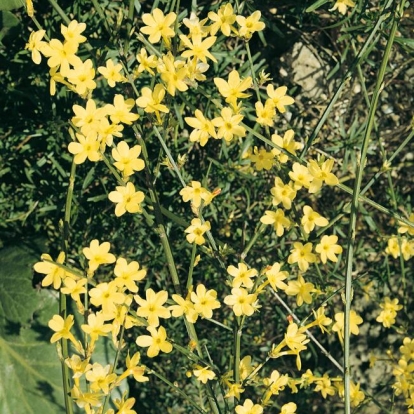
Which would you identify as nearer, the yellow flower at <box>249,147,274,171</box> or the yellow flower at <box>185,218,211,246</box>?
the yellow flower at <box>185,218,211,246</box>

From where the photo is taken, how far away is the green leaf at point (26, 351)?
247 cm

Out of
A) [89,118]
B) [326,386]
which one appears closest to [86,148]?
[89,118]

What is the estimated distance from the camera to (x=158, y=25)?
1762mm

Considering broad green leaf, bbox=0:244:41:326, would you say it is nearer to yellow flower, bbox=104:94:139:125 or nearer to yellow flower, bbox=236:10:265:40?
yellow flower, bbox=104:94:139:125

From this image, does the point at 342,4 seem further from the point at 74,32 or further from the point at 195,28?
the point at 74,32

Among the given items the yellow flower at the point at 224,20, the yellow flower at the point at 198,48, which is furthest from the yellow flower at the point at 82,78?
the yellow flower at the point at 224,20

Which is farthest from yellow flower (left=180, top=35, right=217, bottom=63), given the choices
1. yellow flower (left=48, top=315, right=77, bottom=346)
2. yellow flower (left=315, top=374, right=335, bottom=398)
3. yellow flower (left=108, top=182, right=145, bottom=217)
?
yellow flower (left=315, top=374, right=335, bottom=398)

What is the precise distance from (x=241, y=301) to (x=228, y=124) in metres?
0.45

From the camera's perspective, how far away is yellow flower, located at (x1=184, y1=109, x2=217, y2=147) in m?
1.76

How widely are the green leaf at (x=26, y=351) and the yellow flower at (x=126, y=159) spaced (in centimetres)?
90

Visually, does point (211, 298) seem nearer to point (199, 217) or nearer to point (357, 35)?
point (199, 217)

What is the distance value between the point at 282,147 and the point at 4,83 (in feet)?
3.50

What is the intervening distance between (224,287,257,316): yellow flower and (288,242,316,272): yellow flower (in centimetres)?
18

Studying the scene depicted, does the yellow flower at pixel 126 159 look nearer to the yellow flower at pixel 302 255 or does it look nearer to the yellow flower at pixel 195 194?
the yellow flower at pixel 195 194
